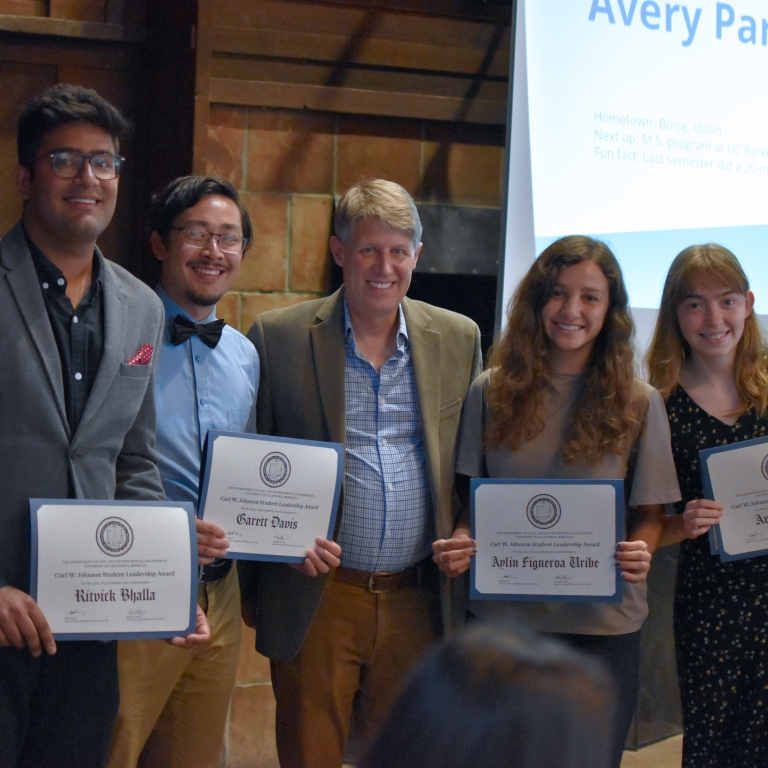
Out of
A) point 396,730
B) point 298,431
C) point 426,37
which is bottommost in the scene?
point 396,730

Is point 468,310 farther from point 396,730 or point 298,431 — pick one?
point 396,730

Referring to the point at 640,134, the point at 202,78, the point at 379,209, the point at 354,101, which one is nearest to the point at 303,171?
the point at 354,101

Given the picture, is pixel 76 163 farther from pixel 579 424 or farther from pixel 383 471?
pixel 579 424

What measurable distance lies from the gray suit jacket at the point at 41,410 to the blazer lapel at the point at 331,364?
48cm

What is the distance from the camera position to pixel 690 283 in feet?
8.47

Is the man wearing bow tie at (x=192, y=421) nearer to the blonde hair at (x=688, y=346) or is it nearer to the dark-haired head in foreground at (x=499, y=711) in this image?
the blonde hair at (x=688, y=346)

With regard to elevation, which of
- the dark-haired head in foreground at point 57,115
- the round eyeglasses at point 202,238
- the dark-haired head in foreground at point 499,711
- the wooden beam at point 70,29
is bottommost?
the dark-haired head in foreground at point 499,711

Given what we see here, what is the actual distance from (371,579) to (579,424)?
62 centimetres

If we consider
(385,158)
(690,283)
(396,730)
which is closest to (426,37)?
(385,158)

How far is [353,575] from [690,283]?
3.79 feet

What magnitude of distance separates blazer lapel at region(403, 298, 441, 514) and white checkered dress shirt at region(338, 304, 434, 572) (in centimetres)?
3

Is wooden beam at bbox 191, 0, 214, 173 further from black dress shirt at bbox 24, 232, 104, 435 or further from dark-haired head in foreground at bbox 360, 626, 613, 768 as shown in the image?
dark-haired head in foreground at bbox 360, 626, 613, 768

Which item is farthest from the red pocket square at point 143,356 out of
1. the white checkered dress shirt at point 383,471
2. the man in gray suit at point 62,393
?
the white checkered dress shirt at point 383,471

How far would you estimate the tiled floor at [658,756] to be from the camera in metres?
3.96
